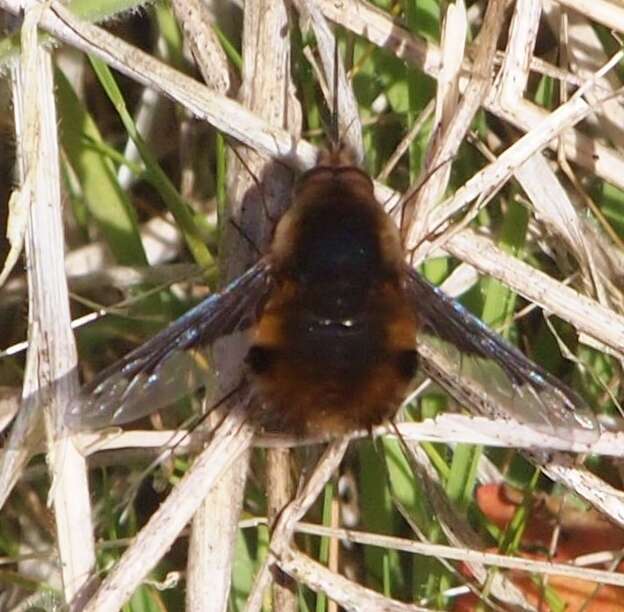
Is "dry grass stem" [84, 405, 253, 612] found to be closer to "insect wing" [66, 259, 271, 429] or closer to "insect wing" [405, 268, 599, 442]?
"insect wing" [66, 259, 271, 429]

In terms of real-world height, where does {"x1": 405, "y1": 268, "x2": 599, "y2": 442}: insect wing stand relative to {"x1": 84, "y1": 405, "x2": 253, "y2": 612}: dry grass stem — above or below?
above

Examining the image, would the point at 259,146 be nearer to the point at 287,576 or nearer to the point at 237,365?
the point at 237,365

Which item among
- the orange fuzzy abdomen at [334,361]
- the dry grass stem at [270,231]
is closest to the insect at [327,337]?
the orange fuzzy abdomen at [334,361]

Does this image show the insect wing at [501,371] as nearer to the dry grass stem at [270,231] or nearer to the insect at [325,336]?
the insect at [325,336]

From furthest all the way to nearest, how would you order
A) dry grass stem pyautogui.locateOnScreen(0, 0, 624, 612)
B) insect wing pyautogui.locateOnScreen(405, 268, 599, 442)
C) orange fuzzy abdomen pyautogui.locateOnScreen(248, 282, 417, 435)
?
dry grass stem pyautogui.locateOnScreen(0, 0, 624, 612) → insect wing pyautogui.locateOnScreen(405, 268, 599, 442) → orange fuzzy abdomen pyautogui.locateOnScreen(248, 282, 417, 435)

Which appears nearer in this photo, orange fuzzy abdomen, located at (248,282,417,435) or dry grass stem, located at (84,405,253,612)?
orange fuzzy abdomen, located at (248,282,417,435)

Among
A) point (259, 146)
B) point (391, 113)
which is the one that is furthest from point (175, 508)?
point (391, 113)

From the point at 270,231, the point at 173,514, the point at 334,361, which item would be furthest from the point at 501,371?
the point at 173,514

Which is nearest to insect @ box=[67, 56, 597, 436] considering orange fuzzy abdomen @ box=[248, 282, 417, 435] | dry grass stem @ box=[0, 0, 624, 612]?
orange fuzzy abdomen @ box=[248, 282, 417, 435]

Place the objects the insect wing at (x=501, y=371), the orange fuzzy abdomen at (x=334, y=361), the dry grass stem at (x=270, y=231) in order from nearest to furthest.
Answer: the orange fuzzy abdomen at (x=334, y=361) → the insect wing at (x=501, y=371) → the dry grass stem at (x=270, y=231)
